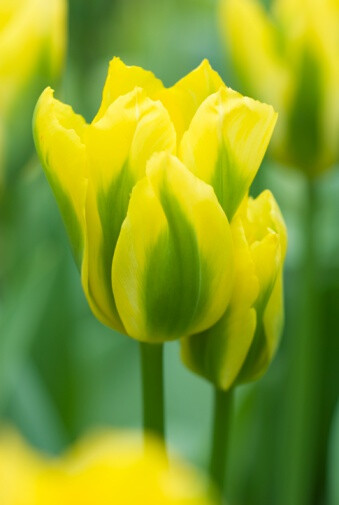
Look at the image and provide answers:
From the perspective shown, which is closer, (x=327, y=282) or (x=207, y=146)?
(x=207, y=146)

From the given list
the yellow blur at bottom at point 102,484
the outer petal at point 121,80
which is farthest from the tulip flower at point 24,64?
the yellow blur at bottom at point 102,484

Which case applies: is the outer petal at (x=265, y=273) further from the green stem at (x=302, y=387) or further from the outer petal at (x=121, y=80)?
the green stem at (x=302, y=387)

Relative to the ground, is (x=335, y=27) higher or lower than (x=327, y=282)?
higher

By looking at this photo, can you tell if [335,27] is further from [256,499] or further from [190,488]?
[190,488]

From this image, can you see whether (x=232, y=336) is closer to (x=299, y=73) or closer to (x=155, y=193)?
(x=155, y=193)

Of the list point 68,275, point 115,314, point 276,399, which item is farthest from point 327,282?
point 115,314

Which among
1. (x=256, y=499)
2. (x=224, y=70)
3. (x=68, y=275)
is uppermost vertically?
(x=224, y=70)
